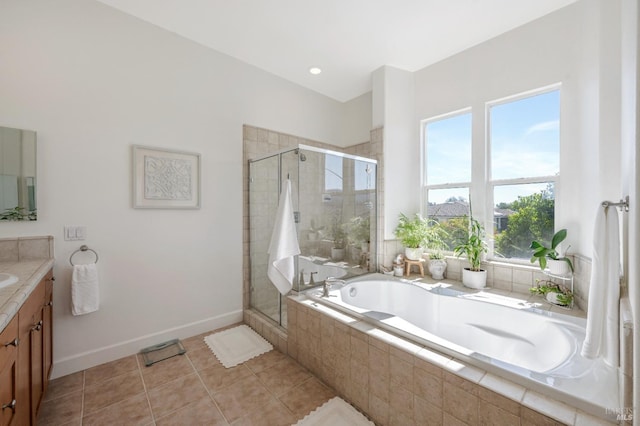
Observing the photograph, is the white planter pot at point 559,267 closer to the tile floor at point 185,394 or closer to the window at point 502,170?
the window at point 502,170

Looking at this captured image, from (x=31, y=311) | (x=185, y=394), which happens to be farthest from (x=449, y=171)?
(x=31, y=311)

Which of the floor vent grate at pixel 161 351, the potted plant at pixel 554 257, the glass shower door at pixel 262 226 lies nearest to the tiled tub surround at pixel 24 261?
the floor vent grate at pixel 161 351

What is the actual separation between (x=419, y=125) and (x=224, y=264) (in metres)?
2.80

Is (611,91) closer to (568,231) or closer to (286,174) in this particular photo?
(568,231)

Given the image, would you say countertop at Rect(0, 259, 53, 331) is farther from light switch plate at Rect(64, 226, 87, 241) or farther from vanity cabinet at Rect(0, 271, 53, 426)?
light switch plate at Rect(64, 226, 87, 241)

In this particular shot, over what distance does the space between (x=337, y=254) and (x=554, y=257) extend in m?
1.86

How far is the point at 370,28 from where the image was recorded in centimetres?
240

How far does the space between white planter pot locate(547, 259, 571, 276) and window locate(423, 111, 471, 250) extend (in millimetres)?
812

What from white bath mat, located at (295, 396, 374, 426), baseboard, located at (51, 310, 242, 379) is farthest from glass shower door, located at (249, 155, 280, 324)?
white bath mat, located at (295, 396, 374, 426)

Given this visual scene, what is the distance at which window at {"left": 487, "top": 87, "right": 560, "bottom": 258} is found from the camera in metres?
2.35

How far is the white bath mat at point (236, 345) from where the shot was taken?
7.23 feet

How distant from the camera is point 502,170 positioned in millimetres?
2631

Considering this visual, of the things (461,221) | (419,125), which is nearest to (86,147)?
(419,125)

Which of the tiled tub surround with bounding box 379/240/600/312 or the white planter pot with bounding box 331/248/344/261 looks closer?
the tiled tub surround with bounding box 379/240/600/312
